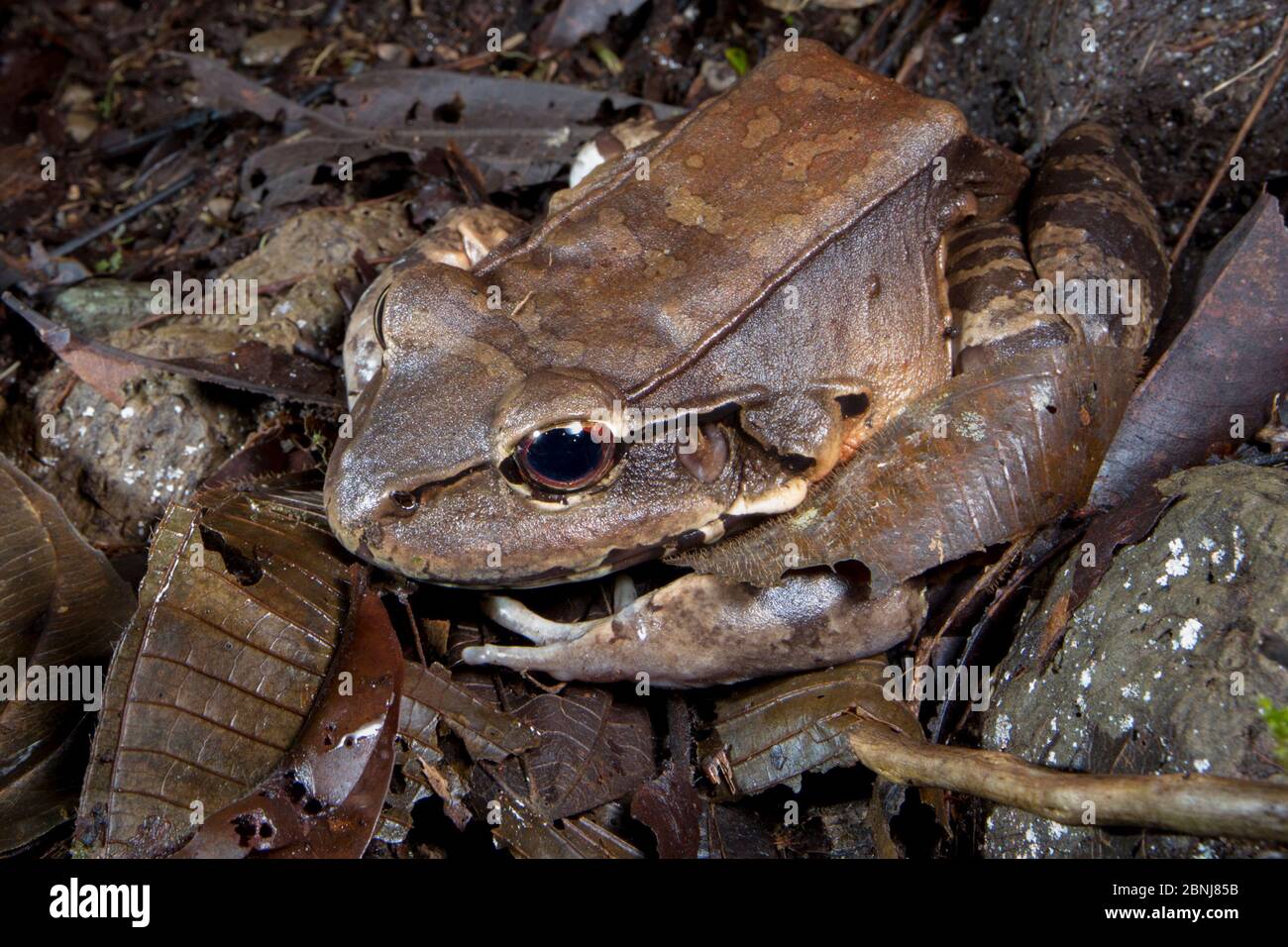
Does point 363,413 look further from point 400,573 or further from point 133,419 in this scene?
point 133,419

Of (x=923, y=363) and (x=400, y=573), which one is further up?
(x=923, y=363)

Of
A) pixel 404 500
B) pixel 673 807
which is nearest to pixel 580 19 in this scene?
pixel 404 500

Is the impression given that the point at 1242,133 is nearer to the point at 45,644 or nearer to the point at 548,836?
the point at 548,836

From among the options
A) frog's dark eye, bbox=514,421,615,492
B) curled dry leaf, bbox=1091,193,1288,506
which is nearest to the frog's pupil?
frog's dark eye, bbox=514,421,615,492

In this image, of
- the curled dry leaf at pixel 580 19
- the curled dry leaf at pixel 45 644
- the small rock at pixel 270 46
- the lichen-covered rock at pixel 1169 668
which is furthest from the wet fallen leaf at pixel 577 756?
the small rock at pixel 270 46

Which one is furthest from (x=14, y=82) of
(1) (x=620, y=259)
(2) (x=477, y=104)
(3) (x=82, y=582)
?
(1) (x=620, y=259)
